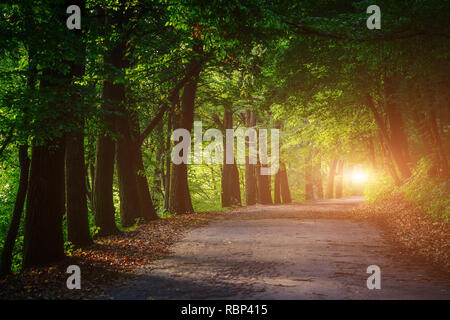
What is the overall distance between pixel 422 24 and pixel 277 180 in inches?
968

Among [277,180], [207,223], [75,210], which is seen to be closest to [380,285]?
[75,210]

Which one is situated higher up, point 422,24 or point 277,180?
point 422,24

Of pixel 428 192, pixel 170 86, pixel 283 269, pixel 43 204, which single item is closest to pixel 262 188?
pixel 170 86

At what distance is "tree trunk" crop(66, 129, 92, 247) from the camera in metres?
11.1

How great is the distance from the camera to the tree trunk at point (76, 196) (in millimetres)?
11141

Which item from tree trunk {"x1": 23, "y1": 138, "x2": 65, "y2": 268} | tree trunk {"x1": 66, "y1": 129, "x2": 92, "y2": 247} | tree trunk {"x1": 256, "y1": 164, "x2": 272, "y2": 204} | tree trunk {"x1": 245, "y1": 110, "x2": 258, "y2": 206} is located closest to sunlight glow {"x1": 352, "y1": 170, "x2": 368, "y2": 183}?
tree trunk {"x1": 256, "y1": 164, "x2": 272, "y2": 204}

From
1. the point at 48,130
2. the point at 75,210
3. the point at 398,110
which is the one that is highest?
the point at 398,110

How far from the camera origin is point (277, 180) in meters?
32.8

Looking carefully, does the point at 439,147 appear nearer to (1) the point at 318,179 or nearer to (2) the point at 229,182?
(2) the point at 229,182

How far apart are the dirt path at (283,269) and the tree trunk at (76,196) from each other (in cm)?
279

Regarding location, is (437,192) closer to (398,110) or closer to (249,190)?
(398,110)

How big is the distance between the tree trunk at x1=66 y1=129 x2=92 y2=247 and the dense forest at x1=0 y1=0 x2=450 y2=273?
0.03 metres

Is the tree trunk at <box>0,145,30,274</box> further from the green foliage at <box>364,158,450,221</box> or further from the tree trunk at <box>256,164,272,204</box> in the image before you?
the tree trunk at <box>256,164,272,204</box>

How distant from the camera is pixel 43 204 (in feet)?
28.6
